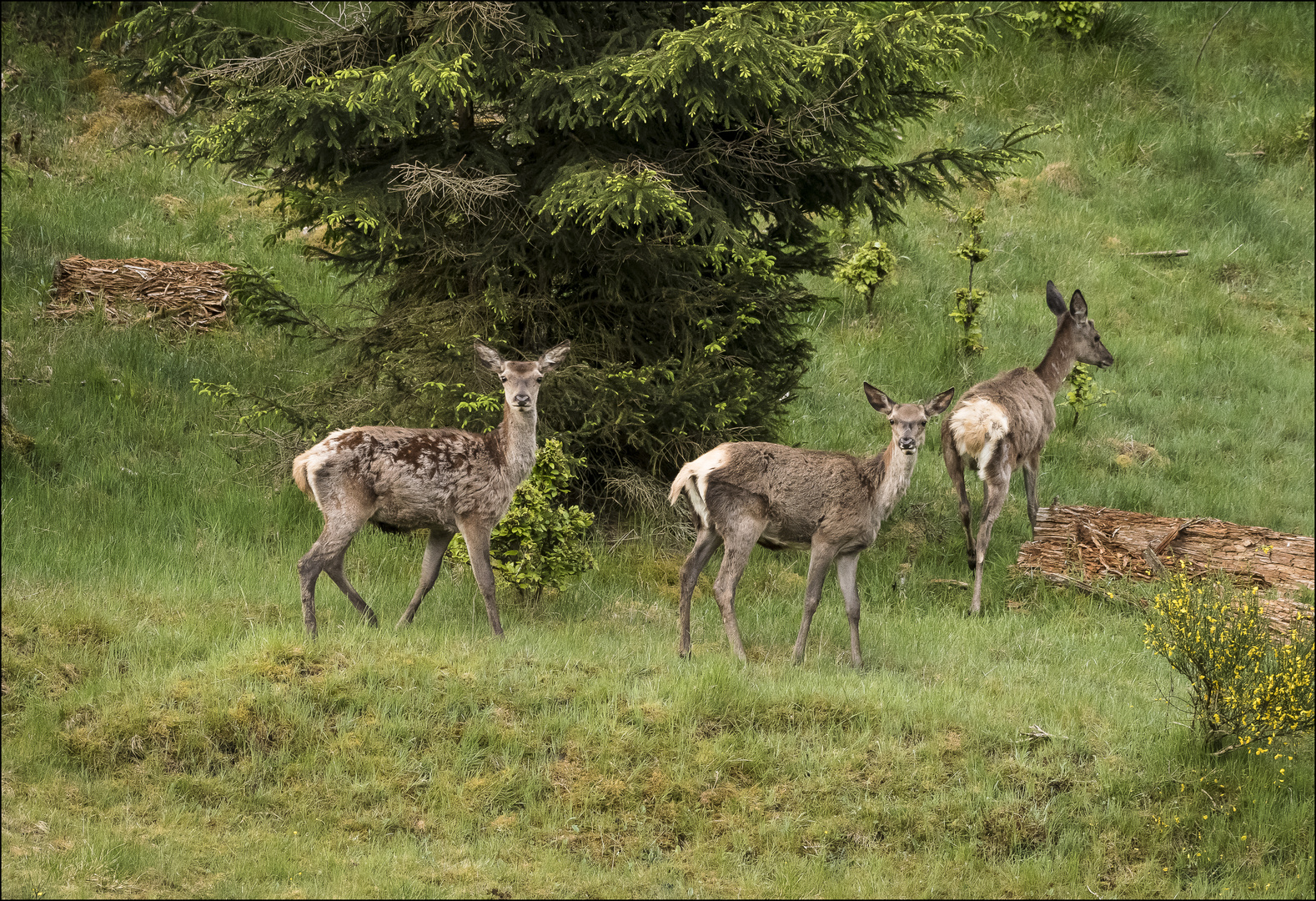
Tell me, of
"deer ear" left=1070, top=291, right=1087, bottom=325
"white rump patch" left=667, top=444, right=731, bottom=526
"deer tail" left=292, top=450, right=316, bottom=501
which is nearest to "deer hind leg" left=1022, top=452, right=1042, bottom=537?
"deer ear" left=1070, top=291, right=1087, bottom=325

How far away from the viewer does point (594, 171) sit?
1126 cm

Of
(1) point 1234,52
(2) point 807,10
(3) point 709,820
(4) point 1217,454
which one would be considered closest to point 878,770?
(3) point 709,820

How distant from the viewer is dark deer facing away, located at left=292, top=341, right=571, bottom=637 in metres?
9.77

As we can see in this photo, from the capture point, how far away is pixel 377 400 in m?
12.8

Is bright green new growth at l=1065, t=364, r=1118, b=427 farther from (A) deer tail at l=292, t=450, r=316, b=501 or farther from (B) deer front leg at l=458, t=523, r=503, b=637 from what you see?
(A) deer tail at l=292, t=450, r=316, b=501

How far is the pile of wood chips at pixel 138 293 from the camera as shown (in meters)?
16.6

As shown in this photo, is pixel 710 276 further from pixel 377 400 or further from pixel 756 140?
pixel 377 400

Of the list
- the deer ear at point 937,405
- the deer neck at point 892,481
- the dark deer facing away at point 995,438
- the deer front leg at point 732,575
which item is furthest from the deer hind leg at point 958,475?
the deer front leg at point 732,575

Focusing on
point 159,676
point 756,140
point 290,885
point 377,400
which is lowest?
point 290,885

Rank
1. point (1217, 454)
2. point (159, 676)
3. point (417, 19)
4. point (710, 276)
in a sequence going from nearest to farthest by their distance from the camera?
1. point (159, 676)
2. point (417, 19)
3. point (710, 276)
4. point (1217, 454)

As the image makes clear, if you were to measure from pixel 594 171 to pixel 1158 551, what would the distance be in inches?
265

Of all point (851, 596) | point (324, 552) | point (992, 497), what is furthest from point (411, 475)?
point (992, 497)

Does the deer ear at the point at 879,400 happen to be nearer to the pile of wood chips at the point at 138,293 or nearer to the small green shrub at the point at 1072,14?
the pile of wood chips at the point at 138,293

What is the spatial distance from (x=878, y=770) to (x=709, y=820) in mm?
1211
